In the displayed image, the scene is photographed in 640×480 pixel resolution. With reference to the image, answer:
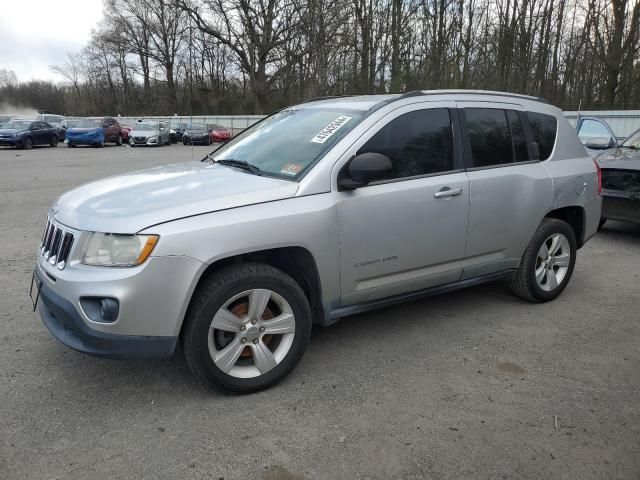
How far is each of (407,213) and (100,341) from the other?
2.09 meters

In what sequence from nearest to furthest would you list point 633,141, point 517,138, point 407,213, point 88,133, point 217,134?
point 407,213, point 517,138, point 633,141, point 88,133, point 217,134

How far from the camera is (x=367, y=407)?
10.1 ft

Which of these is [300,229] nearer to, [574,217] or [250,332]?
[250,332]

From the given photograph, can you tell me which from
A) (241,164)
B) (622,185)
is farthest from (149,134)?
(241,164)

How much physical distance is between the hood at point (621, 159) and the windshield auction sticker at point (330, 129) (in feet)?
16.3

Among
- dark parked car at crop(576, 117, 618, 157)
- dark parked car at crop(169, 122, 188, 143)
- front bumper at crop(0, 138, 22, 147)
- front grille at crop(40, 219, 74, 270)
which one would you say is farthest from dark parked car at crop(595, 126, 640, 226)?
dark parked car at crop(169, 122, 188, 143)

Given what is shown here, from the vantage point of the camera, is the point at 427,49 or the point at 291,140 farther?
the point at 427,49

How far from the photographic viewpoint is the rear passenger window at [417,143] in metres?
Result: 3.63

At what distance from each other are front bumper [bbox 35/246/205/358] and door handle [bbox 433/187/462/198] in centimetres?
182

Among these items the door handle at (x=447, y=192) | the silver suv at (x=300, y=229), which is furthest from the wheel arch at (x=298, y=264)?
the door handle at (x=447, y=192)

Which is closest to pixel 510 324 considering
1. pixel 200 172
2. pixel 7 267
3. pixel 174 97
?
pixel 200 172

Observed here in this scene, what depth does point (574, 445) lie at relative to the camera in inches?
109

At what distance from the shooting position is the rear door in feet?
13.3

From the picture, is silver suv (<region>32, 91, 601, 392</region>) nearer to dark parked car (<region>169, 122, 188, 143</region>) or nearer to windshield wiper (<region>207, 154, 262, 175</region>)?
windshield wiper (<region>207, 154, 262, 175</region>)
